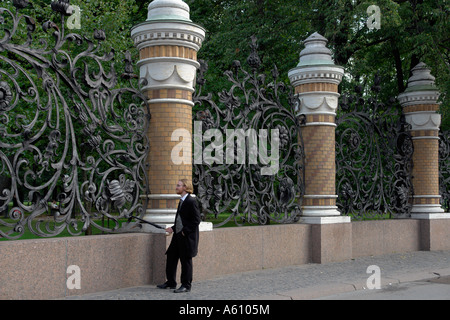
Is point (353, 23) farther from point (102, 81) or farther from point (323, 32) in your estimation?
point (102, 81)

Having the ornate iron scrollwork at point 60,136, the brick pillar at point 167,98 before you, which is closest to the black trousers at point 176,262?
the brick pillar at point 167,98

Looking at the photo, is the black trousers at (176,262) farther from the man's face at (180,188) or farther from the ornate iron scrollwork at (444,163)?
the ornate iron scrollwork at (444,163)

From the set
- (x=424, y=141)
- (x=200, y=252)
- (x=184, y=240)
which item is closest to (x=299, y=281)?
(x=200, y=252)

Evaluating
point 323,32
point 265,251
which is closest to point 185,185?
point 265,251

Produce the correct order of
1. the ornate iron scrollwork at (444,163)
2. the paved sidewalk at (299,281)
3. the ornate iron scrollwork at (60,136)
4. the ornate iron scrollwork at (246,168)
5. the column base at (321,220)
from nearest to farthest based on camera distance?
the ornate iron scrollwork at (60,136)
the paved sidewalk at (299,281)
the ornate iron scrollwork at (246,168)
the column base at (321,220)
the ornate iron scrollwork at (444,163)

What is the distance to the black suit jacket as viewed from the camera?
6.62 m

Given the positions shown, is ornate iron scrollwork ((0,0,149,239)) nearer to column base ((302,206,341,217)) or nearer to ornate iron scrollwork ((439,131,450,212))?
column base ((302,206,341,217))

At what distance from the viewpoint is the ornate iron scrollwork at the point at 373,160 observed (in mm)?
10852

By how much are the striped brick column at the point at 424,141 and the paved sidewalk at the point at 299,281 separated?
2134mm

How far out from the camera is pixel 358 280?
7.59m

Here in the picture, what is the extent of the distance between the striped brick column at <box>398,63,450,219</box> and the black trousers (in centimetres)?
740

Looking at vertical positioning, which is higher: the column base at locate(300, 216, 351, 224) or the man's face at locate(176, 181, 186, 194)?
the man's face at locate(176, 181, 186, 194)

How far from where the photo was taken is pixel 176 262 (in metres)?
6.86

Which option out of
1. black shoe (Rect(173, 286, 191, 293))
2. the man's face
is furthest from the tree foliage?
black shoe (Rect(173, 286, 191, 293))
